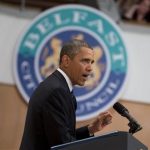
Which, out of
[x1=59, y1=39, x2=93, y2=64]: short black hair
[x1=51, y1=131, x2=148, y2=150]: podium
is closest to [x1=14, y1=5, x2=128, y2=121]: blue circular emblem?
[x1=59, y1=39, x2=93, y2=64]: short black hair

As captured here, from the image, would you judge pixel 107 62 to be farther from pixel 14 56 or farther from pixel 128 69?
pixel 14 56

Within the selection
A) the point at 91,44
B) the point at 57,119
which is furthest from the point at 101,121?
the point at 91,44

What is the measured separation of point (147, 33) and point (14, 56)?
109 centimetres

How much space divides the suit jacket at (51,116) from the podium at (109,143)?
0.43 ft

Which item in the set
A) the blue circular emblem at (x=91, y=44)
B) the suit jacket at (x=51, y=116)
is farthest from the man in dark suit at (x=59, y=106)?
the blue circular emblem at (x=91, y=44)

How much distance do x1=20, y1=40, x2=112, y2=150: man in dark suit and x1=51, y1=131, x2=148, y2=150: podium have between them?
129mm

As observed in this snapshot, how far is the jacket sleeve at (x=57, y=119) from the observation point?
1647mm

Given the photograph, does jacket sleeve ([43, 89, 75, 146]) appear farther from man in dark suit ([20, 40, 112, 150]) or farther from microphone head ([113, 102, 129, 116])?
microphone head ([113, 102, 129, 116])

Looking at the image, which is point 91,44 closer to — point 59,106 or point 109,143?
point 59,106

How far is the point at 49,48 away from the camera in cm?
366

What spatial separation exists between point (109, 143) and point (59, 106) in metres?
0.25

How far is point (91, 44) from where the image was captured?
3641 millimetres

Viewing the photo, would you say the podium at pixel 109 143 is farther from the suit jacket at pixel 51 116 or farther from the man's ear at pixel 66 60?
the man's ear at pixel 66 60

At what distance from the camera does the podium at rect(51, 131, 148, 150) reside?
59.9 inches
